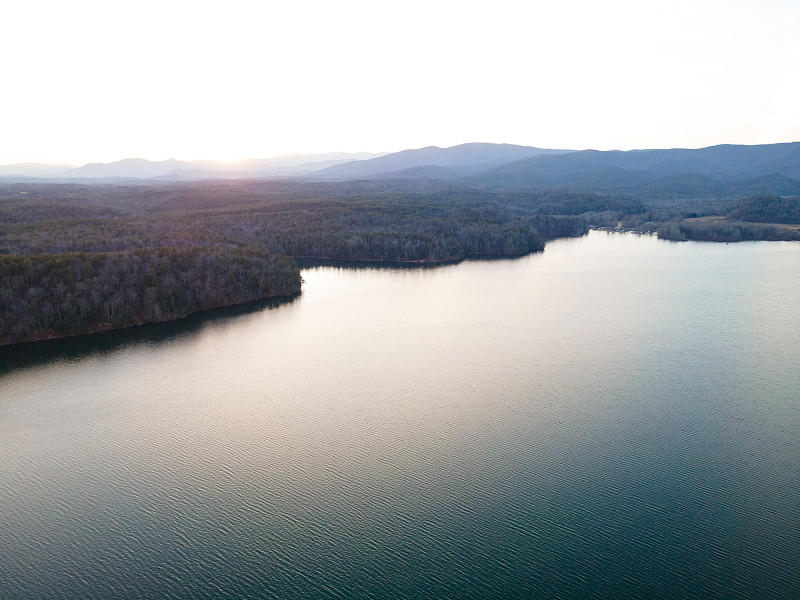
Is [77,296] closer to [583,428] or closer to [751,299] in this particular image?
[583,428]

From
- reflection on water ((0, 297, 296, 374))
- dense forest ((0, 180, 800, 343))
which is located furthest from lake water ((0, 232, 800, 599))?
dense forest ((0, 180, 800, 343))

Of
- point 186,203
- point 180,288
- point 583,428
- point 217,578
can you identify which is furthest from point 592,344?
point 186,203

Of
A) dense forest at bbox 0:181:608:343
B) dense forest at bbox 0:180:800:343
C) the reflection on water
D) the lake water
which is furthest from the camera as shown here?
dense forest at bbox 0:180:800:343

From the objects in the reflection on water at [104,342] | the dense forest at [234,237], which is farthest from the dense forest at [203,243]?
the reflection on water at [104,342]

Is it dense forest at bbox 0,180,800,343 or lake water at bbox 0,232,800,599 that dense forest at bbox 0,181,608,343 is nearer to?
dense forest at bbox 0,180,800,343

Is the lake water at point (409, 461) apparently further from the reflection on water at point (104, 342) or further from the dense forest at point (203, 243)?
the dense forest at point (203, 243)

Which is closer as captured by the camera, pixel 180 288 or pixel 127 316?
pixel 127 316

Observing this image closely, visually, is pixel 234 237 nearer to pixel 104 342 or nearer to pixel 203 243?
pixel 203 243
